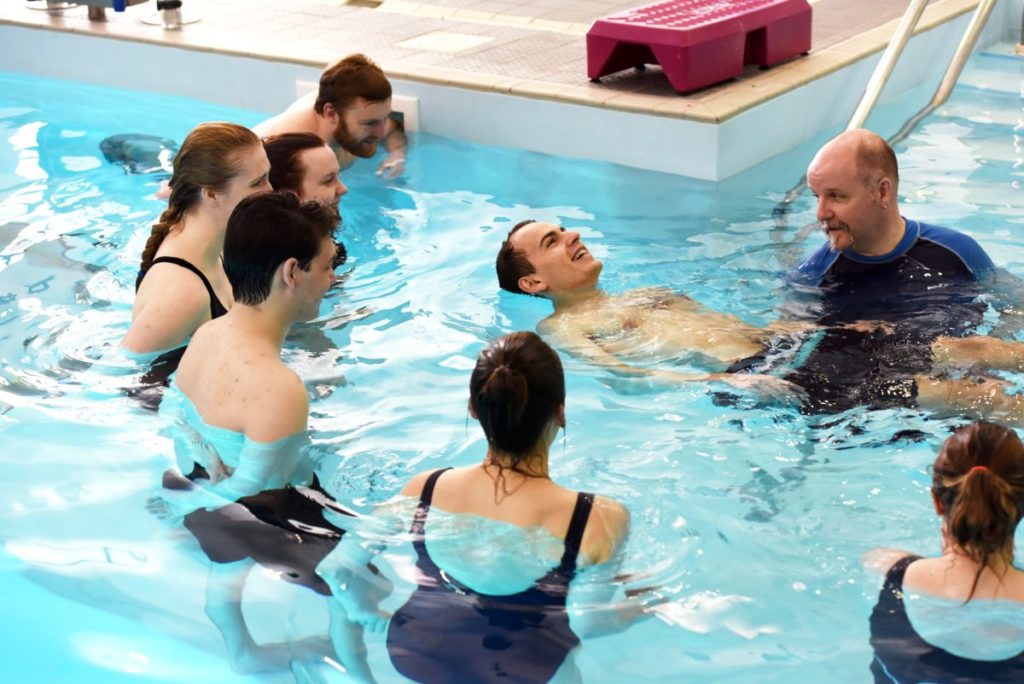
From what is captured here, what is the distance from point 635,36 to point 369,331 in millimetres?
2837

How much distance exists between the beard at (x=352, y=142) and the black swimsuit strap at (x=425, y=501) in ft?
11.7

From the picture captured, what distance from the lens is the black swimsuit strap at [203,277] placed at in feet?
13.5

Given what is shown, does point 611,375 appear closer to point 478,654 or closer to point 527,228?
point 527,228

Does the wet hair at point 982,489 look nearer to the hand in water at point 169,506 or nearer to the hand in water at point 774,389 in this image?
the hand in water at point 774,389

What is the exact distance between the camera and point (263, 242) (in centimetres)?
340

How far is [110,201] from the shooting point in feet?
22.2

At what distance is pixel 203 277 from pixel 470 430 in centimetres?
107

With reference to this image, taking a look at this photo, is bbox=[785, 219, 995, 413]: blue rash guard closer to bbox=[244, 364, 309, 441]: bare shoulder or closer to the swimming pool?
the swimming pool

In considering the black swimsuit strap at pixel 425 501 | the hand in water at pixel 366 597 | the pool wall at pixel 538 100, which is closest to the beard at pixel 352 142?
the pool wall at pixel 538 100

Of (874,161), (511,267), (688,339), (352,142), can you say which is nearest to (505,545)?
(688,339)

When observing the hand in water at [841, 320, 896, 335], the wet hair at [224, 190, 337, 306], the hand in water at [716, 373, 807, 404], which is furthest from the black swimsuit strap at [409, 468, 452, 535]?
the hand in water at [841, 320, 896, 335]

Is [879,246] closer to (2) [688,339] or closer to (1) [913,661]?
(2) [688,339]

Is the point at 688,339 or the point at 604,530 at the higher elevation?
the point at 604,530

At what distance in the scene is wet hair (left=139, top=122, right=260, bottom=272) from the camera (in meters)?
4.15
